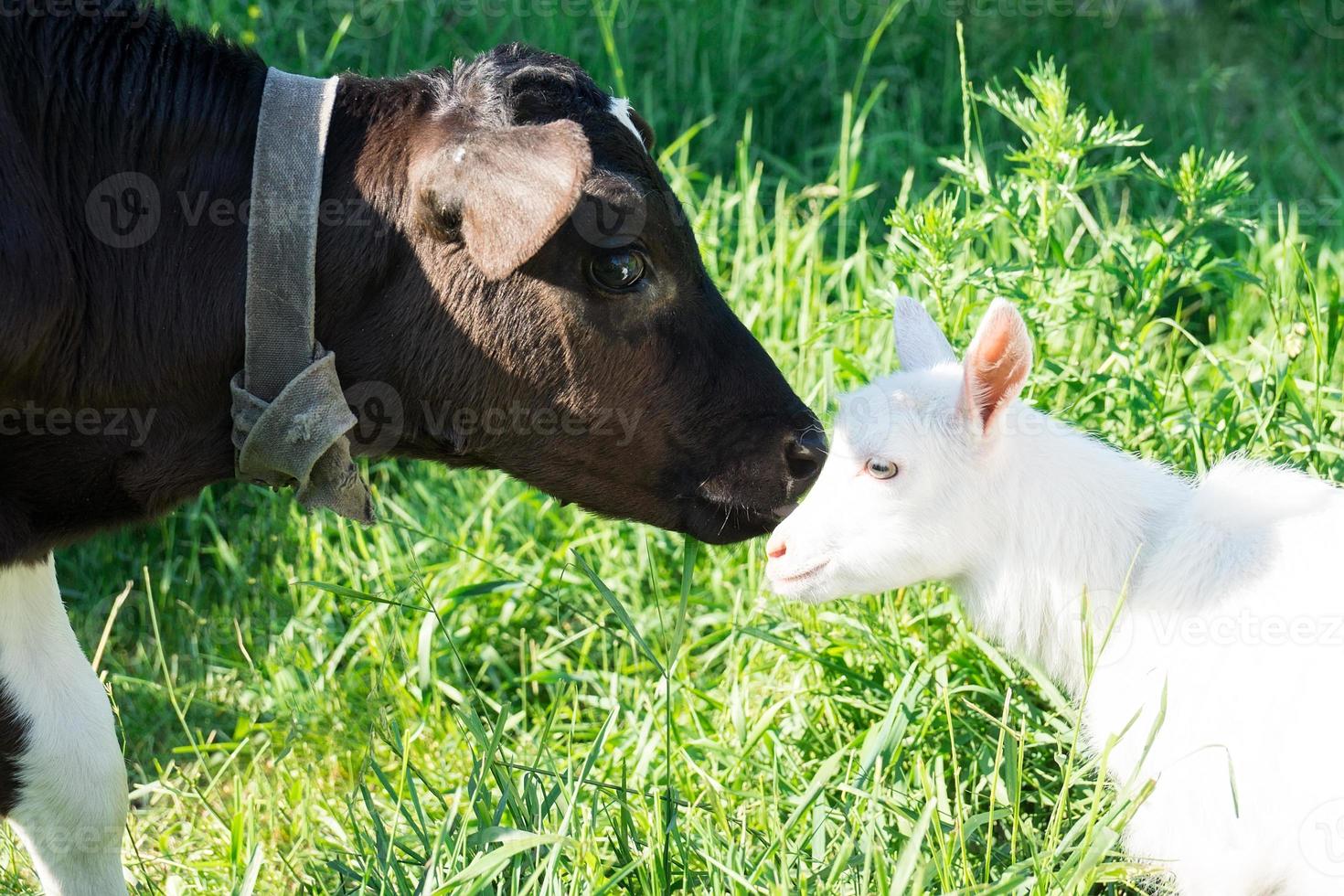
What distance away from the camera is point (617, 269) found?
9.69 feet

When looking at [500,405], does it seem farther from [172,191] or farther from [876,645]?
[876,645]

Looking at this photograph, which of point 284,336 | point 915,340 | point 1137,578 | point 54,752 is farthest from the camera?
point 915,340

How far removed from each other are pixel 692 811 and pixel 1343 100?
17.9 ft

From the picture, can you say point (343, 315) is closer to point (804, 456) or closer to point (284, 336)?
point (284, 336)

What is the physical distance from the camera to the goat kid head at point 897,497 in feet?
9.55

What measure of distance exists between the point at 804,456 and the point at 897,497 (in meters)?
0.27

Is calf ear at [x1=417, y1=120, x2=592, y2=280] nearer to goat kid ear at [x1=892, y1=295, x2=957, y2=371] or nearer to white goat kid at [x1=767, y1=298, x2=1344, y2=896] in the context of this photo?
white goat kid at [x1=767, y1=298, x2=1344, y2=896]

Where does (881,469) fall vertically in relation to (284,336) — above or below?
below

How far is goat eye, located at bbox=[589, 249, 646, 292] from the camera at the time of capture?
294cm

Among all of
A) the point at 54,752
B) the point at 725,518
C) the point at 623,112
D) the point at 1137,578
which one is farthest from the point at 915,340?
the point at 54,752

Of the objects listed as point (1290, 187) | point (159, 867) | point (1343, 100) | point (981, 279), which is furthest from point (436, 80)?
point (1343, 100)

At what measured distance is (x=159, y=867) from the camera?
3.58 m

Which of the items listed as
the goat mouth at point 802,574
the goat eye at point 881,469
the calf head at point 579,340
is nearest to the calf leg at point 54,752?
the calf head at point 579,340

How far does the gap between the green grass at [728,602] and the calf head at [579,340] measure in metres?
0.26
